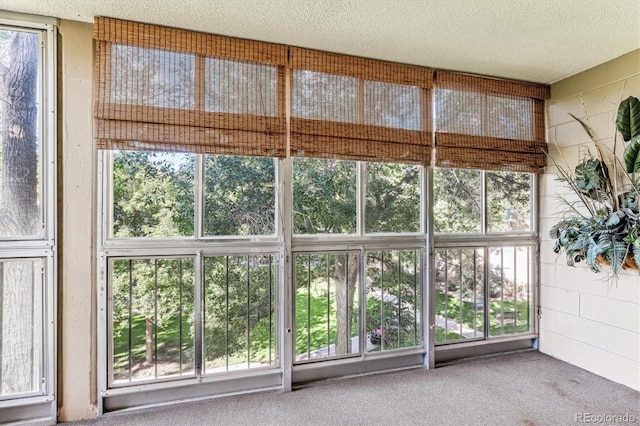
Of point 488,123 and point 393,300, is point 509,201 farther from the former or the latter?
point 393,300

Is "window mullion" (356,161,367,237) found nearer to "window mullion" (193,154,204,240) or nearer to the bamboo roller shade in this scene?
the bamboo roller shade

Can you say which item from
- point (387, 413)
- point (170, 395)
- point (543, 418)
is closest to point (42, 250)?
point (170, 395)

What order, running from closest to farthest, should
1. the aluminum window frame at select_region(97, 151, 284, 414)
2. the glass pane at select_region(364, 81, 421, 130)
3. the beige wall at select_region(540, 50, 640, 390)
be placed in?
the aluminum window frame at select_region(97, 151, 284, 414) < the beige wall at select_region(540, 50, 640, 390) < the glass pane at select_region(364, 81, 421, 130)

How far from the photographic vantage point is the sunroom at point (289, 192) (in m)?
2.17

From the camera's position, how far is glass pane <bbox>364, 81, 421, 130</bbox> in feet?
9.00

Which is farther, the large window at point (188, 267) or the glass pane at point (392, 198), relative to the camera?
the glass pane at point (392, 198)

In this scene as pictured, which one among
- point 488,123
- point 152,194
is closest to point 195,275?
point 152,194

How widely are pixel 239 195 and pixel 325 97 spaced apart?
98 centimetres

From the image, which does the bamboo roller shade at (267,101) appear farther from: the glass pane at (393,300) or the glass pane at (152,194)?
the glass pane at (393,300)

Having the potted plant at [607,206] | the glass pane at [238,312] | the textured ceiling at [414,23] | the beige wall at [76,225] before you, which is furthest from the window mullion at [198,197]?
the potted plant at [607,206]

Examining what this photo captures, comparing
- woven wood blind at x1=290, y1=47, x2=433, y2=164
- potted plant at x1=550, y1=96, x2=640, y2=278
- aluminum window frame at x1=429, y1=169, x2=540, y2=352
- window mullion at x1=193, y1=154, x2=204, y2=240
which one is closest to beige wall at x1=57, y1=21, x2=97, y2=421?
window mullion at x1=193, y1=154, x2=204, y2=240

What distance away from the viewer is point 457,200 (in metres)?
3.10

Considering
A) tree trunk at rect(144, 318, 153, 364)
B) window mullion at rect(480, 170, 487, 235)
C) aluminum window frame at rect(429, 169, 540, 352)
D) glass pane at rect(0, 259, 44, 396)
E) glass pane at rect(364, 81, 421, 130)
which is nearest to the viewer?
glass pane at rect(0, 259, 44, 396)

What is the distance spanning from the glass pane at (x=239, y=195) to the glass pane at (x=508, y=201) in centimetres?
201
